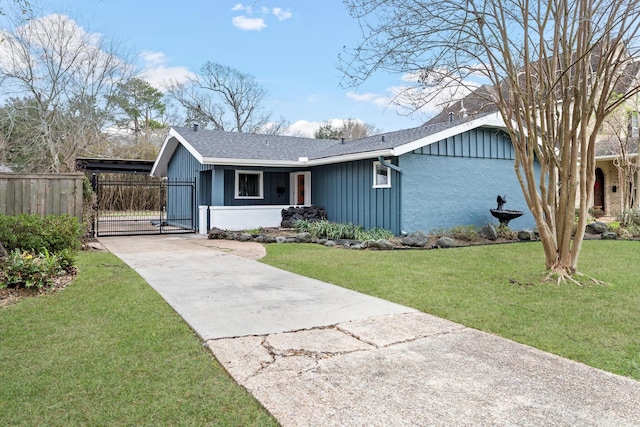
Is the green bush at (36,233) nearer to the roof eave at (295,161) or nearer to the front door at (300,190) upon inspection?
the roof eave at (295,161)

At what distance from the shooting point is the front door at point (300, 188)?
15320 millimetres

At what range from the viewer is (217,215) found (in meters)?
13.6

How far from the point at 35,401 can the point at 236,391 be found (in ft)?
3.98

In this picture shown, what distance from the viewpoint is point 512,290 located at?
5758 millimetres

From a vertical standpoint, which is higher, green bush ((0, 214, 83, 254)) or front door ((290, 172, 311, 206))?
front door ((290, 172, 311, 206))

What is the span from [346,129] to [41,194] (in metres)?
29.9

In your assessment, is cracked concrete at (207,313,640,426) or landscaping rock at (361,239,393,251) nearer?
cracked concrete at (207,313,640,426)

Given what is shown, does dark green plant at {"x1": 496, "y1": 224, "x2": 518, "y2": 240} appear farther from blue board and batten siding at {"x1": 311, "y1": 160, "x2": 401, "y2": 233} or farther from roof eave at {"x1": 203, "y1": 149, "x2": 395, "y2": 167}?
roof eave at {"x1": 203, "y1": 149, "x2": 395, "y2": 167}

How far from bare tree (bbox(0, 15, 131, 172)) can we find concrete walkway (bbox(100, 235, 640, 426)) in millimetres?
20608

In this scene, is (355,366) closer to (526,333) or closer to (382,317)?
(382,317)

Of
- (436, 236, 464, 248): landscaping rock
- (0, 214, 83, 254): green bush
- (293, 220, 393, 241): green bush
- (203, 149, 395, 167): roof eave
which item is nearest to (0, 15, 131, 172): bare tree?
(203, 149, 395, 167): roof eave

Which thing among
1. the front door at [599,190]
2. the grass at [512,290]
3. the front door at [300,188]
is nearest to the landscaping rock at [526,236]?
the grass at [512,290]

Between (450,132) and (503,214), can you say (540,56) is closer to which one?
(450,132)

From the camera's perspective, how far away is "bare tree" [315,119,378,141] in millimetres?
36500
